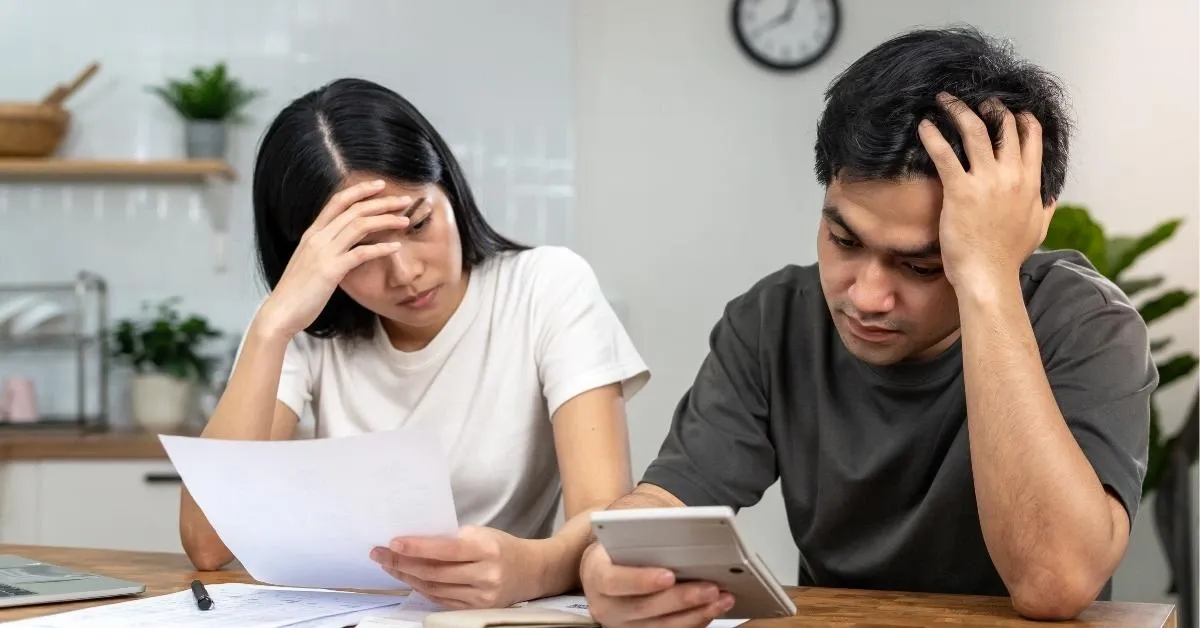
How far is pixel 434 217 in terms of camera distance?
166cm

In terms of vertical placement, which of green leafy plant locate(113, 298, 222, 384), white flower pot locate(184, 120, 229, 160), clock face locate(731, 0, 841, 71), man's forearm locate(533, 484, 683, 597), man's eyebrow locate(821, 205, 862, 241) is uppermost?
clock face locate(731, 0, 841, 71)

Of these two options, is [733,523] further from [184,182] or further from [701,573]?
[184,182]

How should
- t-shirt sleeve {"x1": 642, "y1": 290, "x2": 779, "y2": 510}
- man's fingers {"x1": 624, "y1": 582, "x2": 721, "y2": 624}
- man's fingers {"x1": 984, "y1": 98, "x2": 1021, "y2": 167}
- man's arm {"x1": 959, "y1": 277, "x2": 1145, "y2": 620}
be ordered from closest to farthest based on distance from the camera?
man's fingers {"x1": 624, "y1": 582, "x2": 721, "y2": 624}, man's arm {"x1": 959, "y1": 277, "x2": 1145, "y2": 620}, man's fingers {"x1": 984, "y1": 98, "x2": 1021, "y2": 167}, t-shirt sleeve {"x1": 642, "y1": 290, "x2": 779, "y2": 510}

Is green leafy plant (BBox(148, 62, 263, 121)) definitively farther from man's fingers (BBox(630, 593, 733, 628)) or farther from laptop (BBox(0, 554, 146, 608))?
man's fingers (BBox(630, 593, 733, 628))

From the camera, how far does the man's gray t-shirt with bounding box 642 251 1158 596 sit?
4.52 ft

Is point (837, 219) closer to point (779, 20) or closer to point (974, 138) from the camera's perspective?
point (974, 138)

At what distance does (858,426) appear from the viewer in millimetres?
1486

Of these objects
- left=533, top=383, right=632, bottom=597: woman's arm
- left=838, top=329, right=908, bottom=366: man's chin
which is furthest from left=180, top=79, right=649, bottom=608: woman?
left=838, top=329, right=908, bottom=366: man's chin

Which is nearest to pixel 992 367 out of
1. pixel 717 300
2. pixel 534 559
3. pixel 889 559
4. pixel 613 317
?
pixel 889 559

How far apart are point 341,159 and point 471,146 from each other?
2024mm

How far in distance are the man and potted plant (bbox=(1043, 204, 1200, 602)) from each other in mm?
1630

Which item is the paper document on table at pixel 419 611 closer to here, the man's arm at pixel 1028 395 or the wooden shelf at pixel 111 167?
the man's arm at pixel 1028 395

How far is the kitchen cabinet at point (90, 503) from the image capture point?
10.1 ft

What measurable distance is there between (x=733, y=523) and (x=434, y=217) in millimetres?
813
